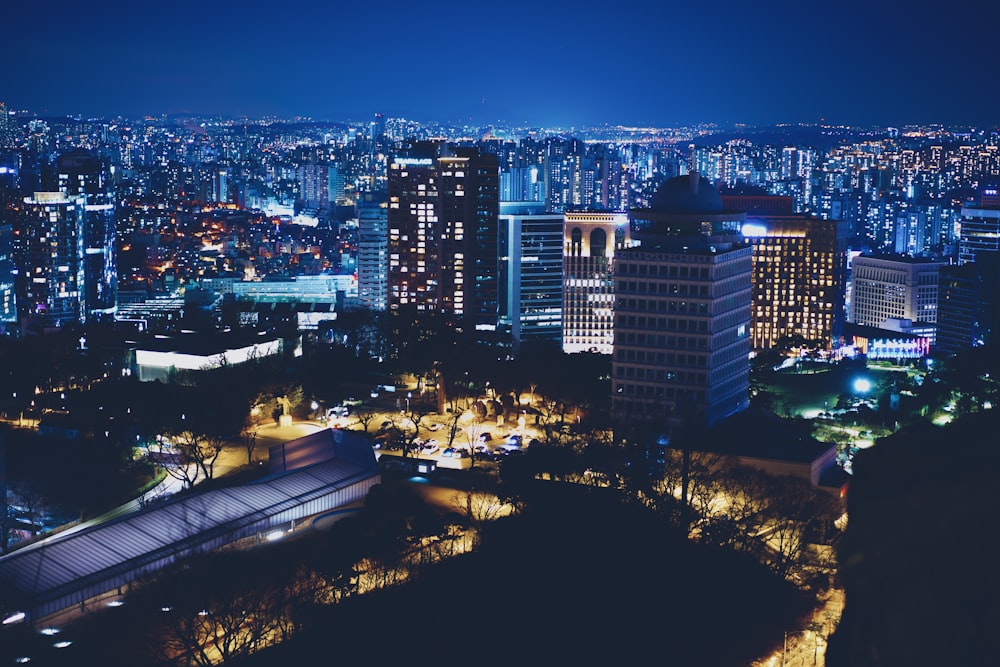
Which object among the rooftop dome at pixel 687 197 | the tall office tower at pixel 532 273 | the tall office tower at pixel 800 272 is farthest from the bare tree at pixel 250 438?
the tall office tower at pixel 800 272

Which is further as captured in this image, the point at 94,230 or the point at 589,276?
the point at 94,230

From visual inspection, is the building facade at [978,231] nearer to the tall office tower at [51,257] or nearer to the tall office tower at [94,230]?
Result: the tall office tower at [94,230]

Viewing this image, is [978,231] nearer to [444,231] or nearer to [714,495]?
[444,231]

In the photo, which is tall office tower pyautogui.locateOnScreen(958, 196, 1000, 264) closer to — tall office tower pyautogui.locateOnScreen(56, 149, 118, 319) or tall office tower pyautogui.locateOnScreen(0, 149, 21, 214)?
tall office tower pyautogui.locateOnScreen(56, 149, 118, 319)

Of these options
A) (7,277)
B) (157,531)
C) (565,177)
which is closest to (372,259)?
(7,277)

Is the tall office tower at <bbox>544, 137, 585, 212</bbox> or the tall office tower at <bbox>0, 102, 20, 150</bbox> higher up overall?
the tall office tower at <bbox>0, 102, 20, 150</bbox>

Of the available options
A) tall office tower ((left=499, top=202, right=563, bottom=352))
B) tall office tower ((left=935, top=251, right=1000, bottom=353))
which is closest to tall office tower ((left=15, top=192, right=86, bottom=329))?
tall office tower ((left=499, top=202, right=563, bottom=352))
